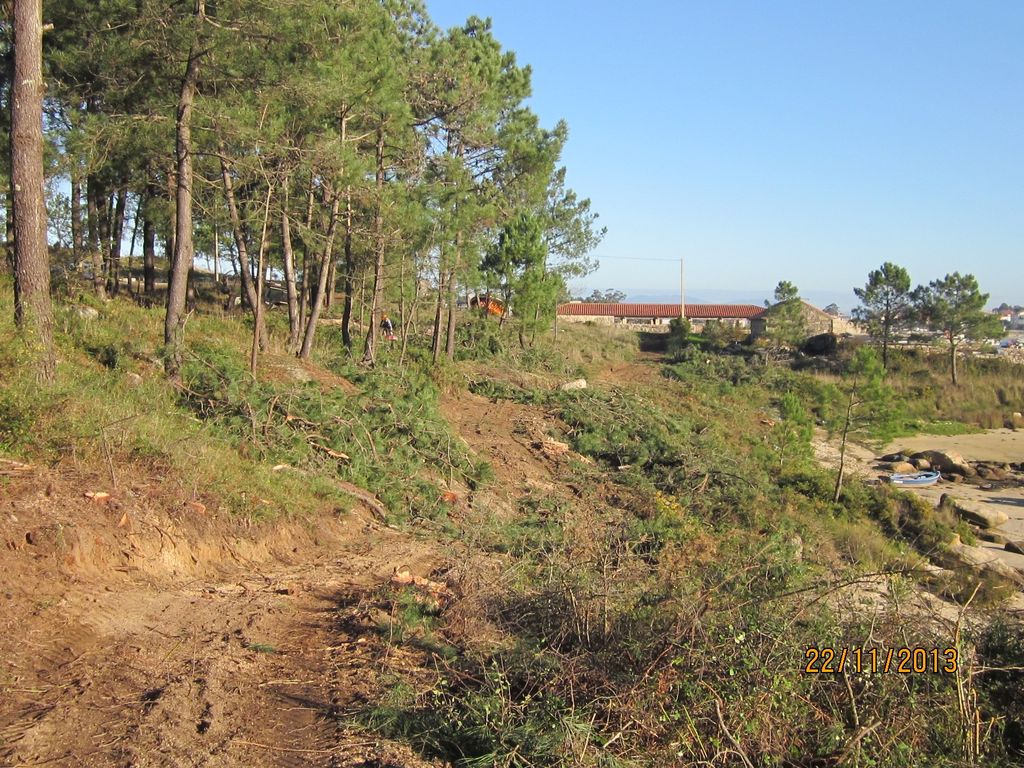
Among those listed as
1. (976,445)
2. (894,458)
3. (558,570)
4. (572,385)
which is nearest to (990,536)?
(894,458)

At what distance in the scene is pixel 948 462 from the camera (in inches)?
1141

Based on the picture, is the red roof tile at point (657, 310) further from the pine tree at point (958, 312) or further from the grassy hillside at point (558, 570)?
the grassy hillside at point (558, 570)

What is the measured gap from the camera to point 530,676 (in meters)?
4.78

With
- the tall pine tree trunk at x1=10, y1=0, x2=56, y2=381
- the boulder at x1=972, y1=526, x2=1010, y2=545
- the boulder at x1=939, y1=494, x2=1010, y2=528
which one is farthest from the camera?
the boulder at x1=939, y1=494, x2=1010, y2=528

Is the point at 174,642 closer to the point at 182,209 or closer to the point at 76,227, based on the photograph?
the point at 182,209

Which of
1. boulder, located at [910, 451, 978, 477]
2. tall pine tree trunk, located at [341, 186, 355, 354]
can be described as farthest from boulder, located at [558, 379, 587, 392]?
boulder, located at [910, 451, 978, 477]

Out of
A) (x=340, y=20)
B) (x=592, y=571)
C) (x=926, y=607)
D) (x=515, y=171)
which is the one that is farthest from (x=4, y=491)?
(x=515, y=171)

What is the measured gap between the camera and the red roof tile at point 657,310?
228 ft

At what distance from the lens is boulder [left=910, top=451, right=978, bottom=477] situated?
2848 centimetres

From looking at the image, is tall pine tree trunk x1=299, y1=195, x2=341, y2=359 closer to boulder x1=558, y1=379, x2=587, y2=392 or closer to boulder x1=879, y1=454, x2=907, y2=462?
boulder x1=558, y1=379, x2=587, y2=392

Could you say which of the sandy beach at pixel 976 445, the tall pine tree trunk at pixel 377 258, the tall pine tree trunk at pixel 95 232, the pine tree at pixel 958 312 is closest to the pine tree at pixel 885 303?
the pine tree at pixel 958 312

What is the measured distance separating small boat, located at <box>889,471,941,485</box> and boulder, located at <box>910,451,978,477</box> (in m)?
2.07

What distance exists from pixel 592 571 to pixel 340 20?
1017 centimetres
